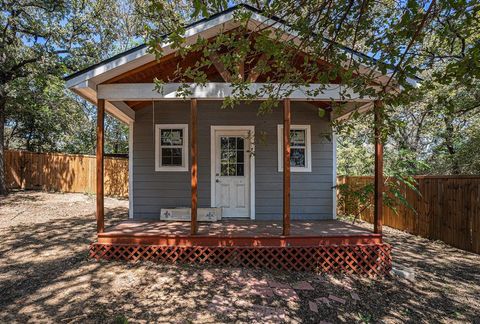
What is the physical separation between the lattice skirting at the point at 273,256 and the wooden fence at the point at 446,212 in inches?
95.4

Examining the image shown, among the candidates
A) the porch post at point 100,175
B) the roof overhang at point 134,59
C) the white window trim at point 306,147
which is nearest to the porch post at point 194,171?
the roof overhang at point 134,59

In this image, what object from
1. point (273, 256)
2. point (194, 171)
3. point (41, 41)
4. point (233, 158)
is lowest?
point (273, 256)

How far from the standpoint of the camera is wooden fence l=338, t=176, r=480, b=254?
223 inches

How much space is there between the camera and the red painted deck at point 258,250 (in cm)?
456

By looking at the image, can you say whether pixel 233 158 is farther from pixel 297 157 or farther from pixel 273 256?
pixel 273 256

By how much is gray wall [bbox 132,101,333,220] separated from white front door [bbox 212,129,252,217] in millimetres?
210

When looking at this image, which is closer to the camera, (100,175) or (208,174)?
(100,175)

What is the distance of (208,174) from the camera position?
6.42m

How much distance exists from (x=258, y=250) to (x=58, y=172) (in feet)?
41.5

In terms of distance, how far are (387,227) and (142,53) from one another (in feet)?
26.1

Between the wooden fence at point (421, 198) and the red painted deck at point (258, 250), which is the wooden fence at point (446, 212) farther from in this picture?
the red painted deck at point (258, 250)

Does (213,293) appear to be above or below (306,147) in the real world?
below

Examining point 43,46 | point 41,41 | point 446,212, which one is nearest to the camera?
point 446,212

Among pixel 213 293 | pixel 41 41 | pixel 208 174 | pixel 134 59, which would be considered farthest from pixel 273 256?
pixel 41 41
